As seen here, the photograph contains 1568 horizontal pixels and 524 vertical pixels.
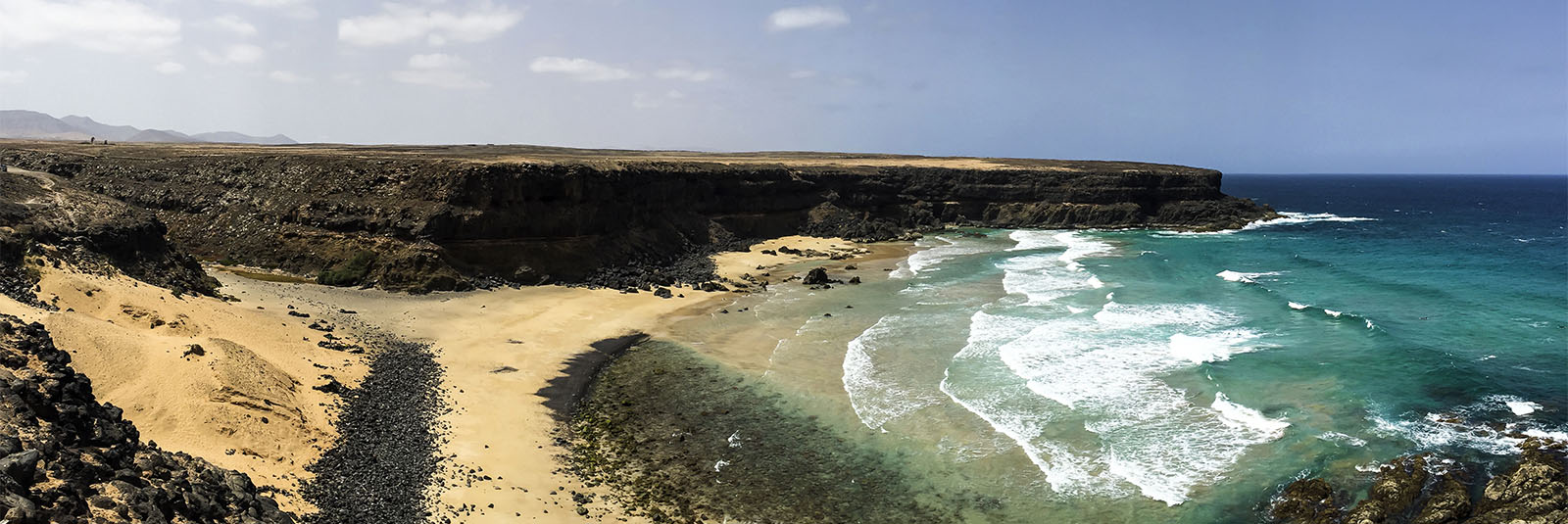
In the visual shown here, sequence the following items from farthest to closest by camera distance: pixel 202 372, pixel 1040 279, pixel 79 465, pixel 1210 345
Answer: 1. pixel 1040 279
2. pixel 1210 345
3. pixel 202 372
4. pixel 79 465

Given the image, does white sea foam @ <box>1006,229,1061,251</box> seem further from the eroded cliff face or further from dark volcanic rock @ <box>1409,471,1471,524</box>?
dark volcanic rock @ <box>1409,471,1471,524</box>

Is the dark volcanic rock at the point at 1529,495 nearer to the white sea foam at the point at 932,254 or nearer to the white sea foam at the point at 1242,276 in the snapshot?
the white sea foam at the point at 1242,276

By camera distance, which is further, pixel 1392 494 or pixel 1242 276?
pixel 1242 276

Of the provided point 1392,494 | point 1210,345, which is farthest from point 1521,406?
point 1392,494

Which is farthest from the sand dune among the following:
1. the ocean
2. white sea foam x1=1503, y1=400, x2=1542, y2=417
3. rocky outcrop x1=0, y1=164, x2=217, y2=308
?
white sea foam x1=1503, y1=400, x2=1542, y2=417

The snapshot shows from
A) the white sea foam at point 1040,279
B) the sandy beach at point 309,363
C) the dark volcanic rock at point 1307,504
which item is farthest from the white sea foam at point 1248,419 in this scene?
the sandy beach at point 309,363

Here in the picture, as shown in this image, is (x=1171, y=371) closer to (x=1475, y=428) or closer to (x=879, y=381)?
(x=1475, y=428)

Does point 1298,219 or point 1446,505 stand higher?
point 1298,219
